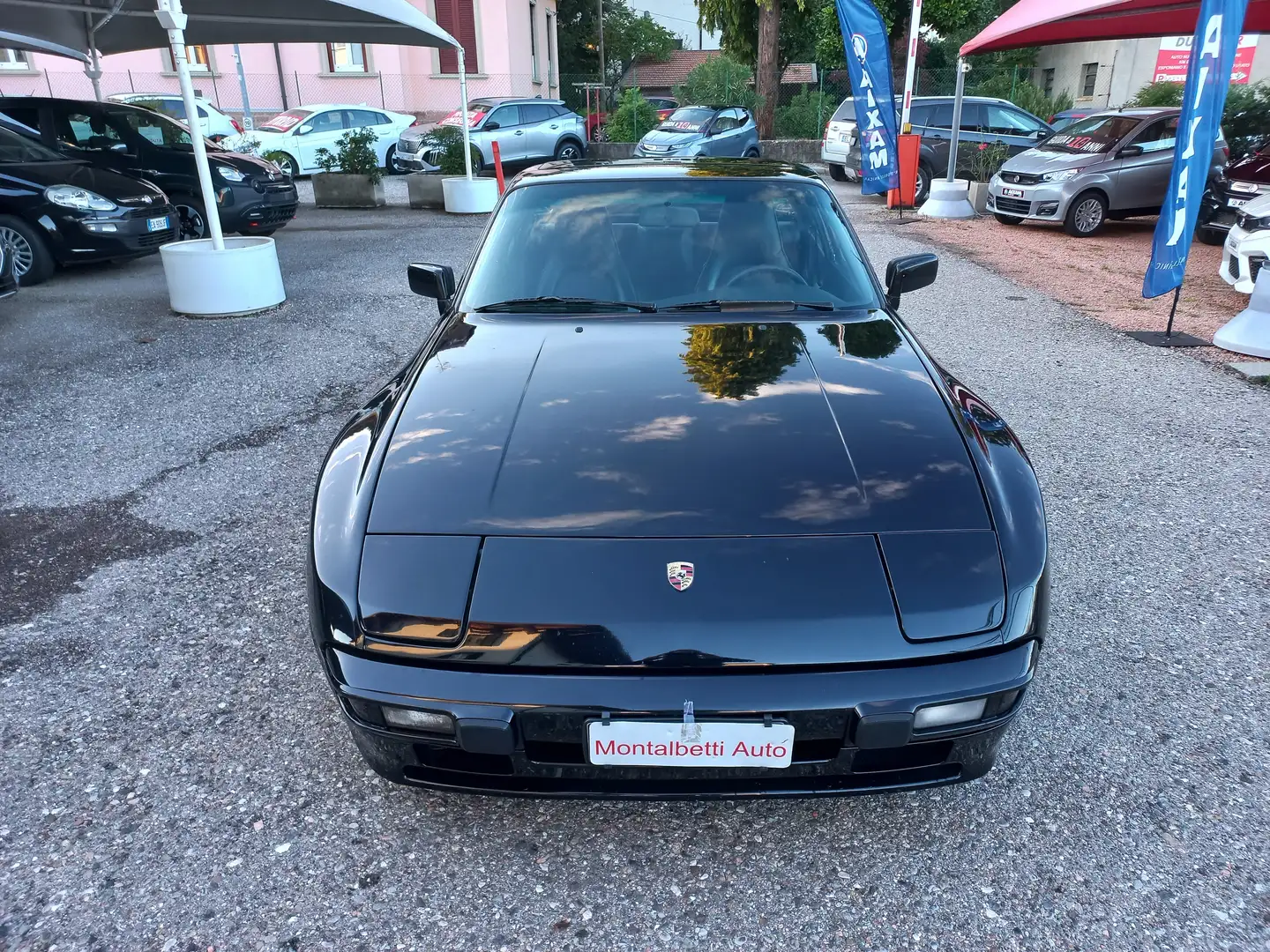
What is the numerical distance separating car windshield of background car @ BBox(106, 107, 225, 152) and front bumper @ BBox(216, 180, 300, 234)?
0.66 metres

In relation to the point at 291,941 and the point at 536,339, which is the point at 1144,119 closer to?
the point at 536,339

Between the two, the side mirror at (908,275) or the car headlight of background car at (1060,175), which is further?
the car headlight of background car at (1060,175)

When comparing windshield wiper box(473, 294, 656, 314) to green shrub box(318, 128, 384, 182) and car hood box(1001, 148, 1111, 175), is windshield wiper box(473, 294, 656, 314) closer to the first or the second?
car hood box(1001, 148, 1111, 175)

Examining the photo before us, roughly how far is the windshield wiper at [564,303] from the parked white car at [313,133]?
1563 cm

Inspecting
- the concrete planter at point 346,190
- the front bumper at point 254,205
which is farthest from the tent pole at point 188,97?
the concrete planter at point 346,190

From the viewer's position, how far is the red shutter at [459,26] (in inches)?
927

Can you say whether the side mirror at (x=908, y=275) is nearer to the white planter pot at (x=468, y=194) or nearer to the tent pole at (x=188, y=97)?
the tent pole at (x=188, y=97)

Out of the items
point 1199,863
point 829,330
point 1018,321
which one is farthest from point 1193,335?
point 1199,863

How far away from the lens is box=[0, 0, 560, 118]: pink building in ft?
74.1

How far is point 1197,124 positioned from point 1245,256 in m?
2.00

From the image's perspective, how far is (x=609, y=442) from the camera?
7.19ft

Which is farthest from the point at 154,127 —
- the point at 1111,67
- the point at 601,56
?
the point at 601,56

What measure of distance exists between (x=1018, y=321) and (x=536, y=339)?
5.64 m

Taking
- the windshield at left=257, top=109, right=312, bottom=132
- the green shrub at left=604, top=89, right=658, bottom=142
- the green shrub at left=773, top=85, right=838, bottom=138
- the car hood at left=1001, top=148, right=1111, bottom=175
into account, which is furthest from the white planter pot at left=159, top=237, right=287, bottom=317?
the green shrub at left=773, top=85, right=838, bottom=138
